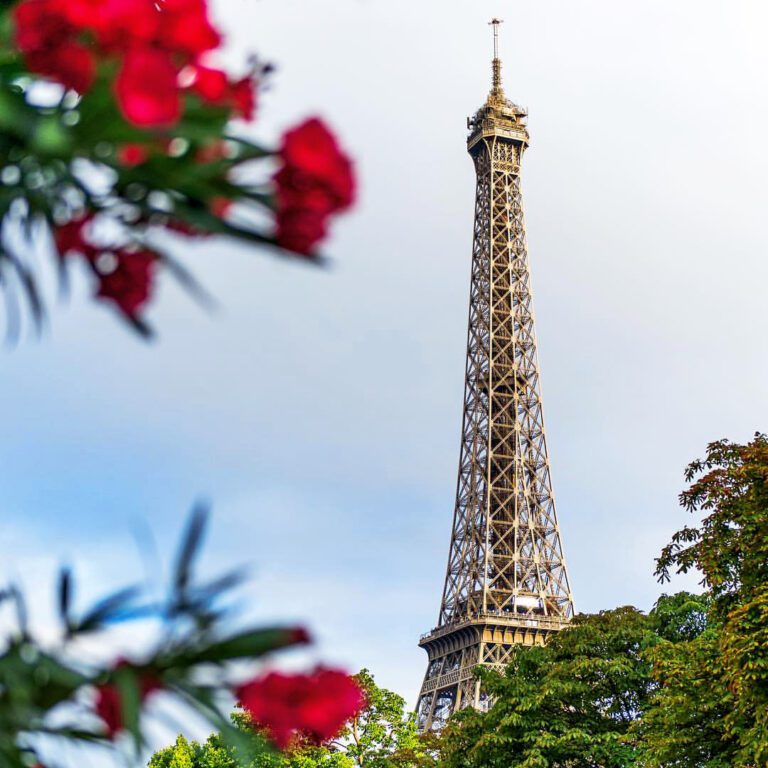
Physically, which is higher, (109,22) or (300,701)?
(109,22)

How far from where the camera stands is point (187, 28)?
5.02ft

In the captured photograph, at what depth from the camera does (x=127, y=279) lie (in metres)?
1.76

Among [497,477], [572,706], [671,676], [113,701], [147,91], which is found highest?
[497,477]

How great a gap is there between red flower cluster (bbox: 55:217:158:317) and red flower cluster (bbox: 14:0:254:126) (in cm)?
29

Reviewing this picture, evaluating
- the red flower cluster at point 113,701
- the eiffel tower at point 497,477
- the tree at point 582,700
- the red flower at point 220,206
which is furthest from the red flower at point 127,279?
the eiffel tower at point 497,477

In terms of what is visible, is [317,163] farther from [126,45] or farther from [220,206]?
[126,45]

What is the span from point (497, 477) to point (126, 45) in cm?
6658

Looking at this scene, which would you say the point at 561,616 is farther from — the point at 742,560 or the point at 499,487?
the point at 742,560

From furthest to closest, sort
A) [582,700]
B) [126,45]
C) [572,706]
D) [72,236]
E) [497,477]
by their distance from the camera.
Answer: [497,477]
[572,706]
[582,700]
[72,236]
[126,45]

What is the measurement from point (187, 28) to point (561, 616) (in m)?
63.5

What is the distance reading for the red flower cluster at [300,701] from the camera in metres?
1.60

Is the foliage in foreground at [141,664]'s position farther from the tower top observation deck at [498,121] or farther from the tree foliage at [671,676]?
the tower top observation deck at [498,121]

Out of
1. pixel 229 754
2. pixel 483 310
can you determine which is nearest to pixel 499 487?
pixel 483 310

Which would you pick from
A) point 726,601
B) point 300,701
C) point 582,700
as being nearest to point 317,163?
point 300,701
